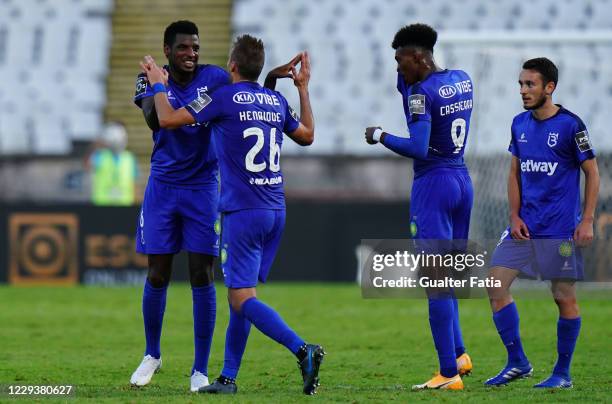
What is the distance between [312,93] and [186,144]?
1297 centimetres

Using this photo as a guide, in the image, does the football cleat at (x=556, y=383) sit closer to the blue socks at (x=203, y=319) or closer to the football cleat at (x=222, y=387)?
the football cleat at (x=222, y=387)

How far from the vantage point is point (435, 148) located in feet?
22.4

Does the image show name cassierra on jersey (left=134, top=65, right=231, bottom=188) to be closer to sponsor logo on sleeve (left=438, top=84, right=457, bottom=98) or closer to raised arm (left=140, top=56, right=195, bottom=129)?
raised arm (left=140, top=56, right=195, bottom=129)

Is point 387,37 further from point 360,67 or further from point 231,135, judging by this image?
point 231,135

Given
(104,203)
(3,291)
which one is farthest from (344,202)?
(3,291)

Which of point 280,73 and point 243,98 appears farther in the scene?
point 280,73

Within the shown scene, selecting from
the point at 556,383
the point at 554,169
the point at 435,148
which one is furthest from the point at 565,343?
the point at 435,148

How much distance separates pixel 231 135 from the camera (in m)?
6.40

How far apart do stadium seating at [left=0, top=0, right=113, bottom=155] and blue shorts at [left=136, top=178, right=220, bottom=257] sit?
39.8ft

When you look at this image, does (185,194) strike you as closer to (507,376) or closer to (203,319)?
(203,319)

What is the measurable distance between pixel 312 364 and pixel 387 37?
594 inches

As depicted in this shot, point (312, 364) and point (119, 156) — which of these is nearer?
point (312, 364)

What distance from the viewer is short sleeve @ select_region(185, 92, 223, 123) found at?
20.9 ft

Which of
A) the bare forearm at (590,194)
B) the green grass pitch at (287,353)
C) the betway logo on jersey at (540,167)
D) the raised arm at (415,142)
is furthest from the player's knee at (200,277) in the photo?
the bare forearm at (590,194)
